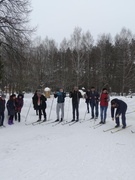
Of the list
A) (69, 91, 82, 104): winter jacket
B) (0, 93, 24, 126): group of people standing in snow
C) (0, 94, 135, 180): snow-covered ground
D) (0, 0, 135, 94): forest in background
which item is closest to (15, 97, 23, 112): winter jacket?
(0, 93, 24, 126): group of people standing in snow

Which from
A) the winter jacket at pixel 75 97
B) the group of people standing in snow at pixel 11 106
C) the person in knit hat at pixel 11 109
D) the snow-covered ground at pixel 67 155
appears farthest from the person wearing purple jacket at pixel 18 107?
the snow-covered ground at pixel 67 155

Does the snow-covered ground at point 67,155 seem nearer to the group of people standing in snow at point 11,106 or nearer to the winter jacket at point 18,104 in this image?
the group of people standing in snow at point 11,106

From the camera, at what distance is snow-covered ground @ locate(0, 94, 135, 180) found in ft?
16.4

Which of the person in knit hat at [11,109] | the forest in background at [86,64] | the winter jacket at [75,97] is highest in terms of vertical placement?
the forest in background at [86,64]

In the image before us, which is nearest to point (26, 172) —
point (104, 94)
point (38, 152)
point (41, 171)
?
point (41, 171)

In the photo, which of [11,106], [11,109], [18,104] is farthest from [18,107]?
[11,109]

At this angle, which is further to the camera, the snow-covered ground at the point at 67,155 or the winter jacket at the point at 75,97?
the winter jacket at the point at 75,97

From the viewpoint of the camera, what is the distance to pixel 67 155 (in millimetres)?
6461

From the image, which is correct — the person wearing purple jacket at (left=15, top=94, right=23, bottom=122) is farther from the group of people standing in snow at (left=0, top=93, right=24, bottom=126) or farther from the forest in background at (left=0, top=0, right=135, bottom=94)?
the forest in background at (left=0, top=0, right=135, bottom=94)

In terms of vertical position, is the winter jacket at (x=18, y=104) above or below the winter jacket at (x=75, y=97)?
below

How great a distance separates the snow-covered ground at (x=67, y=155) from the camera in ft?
16.4

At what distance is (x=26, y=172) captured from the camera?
5105 mm

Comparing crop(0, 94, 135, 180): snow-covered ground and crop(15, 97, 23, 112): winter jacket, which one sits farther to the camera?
crop(15, 97, 23, 112): winter jacket

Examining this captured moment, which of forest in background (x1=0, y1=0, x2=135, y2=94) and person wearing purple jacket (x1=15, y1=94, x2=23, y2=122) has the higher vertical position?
forest in background (x1=0, y1=0, x2=135, y2=94)
